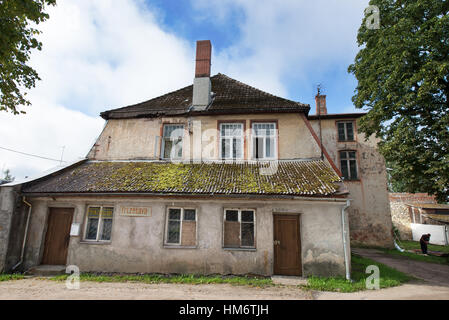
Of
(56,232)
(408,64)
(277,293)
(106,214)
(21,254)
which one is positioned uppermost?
(408,64)

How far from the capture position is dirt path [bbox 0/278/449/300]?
6852mm

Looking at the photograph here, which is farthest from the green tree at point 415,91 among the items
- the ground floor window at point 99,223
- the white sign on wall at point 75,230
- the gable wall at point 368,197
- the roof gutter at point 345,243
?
the white sign on wall at point 75,230

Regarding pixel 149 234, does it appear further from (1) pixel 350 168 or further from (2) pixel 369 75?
(1) pixel 350 168

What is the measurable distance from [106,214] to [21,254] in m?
3.63

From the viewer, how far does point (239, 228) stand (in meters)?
9.41

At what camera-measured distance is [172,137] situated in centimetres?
1290

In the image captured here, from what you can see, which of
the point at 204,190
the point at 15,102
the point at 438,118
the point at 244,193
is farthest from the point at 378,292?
the point at 15,102

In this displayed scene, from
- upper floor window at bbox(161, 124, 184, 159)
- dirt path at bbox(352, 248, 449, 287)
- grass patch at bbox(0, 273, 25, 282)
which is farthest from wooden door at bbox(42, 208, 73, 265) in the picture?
dirt path at bbox(352, 248, 449, 287)

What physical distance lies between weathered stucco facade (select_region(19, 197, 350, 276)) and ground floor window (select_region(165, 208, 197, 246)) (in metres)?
0.26

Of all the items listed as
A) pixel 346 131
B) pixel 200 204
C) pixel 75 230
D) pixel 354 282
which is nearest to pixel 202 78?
pixel 200 204

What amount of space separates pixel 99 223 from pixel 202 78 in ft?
30.2

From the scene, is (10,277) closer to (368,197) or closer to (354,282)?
(354,282)

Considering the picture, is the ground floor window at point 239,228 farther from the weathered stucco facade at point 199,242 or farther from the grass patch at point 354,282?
the grass patch at point 354,282

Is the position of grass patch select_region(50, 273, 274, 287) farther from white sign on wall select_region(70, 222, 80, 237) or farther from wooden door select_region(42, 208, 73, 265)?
white sign on wall select_region(70, 222, 80, 237)
